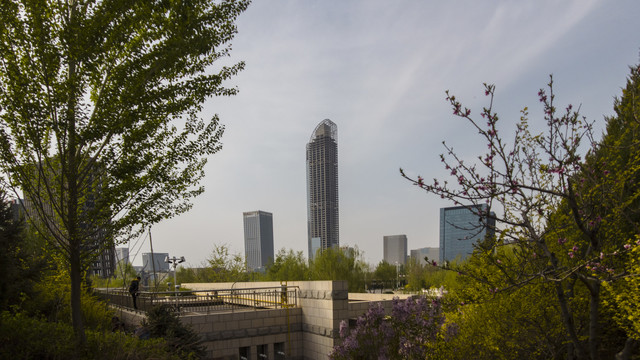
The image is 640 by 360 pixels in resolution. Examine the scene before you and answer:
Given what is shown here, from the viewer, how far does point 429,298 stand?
886 cm

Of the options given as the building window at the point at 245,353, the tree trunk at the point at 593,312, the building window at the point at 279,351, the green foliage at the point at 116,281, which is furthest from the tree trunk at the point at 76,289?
the green foliage at the point at 116,281

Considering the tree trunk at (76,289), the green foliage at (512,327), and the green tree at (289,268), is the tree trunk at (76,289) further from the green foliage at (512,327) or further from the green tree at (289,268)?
the green tree at (289,268)

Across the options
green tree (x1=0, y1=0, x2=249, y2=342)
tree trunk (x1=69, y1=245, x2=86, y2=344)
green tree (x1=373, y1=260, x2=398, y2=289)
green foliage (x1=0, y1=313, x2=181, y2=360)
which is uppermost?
green tree (x1=0, y1=0, x2=249, y2=342)

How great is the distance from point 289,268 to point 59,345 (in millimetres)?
39436

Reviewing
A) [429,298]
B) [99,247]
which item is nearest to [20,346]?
[99,247]

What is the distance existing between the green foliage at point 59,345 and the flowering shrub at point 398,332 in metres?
4.13

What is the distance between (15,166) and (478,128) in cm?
668

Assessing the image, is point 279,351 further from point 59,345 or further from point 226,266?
point 226,266

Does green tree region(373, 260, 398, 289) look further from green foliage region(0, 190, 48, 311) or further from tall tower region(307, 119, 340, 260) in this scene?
tall tower region(307, 119, 340, 260)

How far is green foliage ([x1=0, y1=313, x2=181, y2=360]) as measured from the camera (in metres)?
5.18

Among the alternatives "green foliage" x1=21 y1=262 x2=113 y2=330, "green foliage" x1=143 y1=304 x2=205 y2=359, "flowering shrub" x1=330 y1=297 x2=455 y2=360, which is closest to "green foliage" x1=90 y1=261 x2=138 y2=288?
"green foliage" x1=21 y1=262 x2=113 y2=330

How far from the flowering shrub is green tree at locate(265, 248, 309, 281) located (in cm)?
3357

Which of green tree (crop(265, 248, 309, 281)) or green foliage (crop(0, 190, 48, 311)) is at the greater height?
green foliage (crop(0, 190, 48, 311))

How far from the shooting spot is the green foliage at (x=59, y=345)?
518 cm
